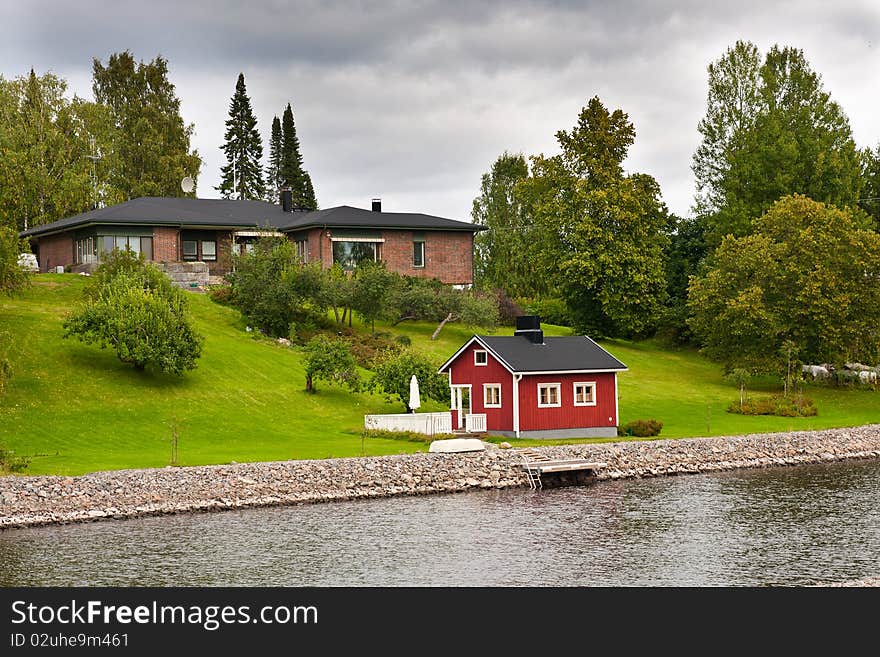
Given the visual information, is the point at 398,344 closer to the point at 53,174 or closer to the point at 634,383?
the point at 634,383

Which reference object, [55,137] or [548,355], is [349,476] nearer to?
[548,355]

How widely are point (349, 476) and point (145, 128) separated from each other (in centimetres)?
6631

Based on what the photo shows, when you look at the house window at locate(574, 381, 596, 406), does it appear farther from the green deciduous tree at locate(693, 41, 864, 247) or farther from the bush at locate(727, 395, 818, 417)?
the green deciduous tree at locate(693, 41, 864, 247)

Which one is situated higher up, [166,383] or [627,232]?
[627,232]

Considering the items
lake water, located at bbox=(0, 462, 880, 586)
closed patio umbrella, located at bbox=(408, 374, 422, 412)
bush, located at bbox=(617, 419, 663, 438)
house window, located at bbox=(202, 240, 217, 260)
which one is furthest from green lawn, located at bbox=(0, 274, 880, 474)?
house window, located at bbox=(202, 240, 217, 260)

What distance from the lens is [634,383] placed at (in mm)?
67750

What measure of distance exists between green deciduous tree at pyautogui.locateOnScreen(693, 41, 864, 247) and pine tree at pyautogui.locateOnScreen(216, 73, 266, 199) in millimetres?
49939

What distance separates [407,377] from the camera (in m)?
53.4

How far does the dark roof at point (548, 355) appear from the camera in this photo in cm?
5050

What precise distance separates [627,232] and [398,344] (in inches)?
802

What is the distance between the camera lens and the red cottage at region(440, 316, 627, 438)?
50531mm

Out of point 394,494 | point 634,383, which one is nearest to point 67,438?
point 394,494

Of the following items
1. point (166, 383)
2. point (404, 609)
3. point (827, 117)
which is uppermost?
point (827, 117)

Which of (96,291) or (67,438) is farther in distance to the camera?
(96,291)
